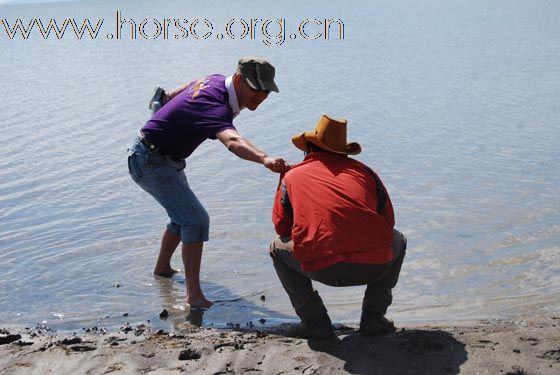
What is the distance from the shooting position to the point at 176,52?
24.2 metres

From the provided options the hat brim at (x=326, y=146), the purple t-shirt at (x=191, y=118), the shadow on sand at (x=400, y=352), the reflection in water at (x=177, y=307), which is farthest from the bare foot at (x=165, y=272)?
the hat brim at (x=326, y=146)

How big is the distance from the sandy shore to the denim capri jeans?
3.27 ft

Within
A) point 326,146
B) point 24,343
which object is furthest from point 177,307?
point 326,146

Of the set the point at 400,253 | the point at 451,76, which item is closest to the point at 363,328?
the point at 400,253

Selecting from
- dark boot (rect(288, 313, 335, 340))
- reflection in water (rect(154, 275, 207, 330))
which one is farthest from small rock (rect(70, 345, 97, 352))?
dark boot (rect(288, 313, 335, 340))

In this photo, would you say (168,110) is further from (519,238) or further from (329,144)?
(519,238)

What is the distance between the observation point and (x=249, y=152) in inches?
221

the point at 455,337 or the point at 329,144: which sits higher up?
the point at 329,144

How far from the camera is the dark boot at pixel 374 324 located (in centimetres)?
551

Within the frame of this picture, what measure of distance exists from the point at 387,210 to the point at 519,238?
3104mm

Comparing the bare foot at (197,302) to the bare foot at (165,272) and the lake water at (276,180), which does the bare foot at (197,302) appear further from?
the bare foot at (165,272)

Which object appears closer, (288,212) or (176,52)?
(288,212)

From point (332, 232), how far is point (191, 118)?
155 cm

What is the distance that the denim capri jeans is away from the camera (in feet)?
21.4
